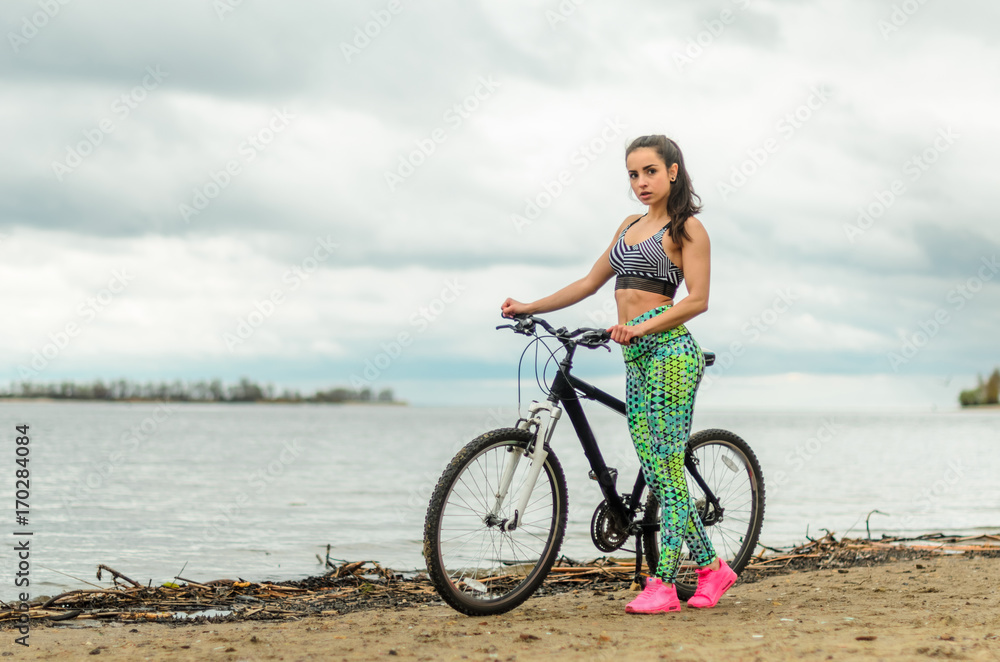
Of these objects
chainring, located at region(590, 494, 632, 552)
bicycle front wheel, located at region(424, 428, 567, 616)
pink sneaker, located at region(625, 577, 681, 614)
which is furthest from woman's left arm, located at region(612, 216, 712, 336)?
pink sneaker, located at region(625, 577, 681, 614)

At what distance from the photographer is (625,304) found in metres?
4.22

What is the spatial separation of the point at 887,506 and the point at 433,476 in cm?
1009


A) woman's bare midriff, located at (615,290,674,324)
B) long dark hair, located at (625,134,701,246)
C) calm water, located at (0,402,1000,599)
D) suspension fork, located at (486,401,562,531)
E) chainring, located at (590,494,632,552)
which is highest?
long dark hair, located at (625,134,701,246)

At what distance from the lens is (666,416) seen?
13.6ft

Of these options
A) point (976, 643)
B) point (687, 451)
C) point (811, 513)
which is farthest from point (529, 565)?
point (811, 513)

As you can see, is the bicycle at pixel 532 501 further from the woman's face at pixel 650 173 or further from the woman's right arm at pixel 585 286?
the woman's face at pixel 650 173

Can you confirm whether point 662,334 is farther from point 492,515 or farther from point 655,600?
point 655,600

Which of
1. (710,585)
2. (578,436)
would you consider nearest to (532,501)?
(578,436)

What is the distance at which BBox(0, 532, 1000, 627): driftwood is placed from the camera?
454 cm

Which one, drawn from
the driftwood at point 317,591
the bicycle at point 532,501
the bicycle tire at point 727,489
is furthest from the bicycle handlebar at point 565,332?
the driftwood at point 317,591

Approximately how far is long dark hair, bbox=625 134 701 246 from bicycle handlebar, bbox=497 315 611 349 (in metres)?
0.59

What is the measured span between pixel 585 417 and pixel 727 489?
1355mm

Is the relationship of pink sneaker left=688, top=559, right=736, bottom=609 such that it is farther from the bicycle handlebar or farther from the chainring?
the bicycle handlebar

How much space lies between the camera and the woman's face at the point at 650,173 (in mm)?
4145
